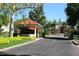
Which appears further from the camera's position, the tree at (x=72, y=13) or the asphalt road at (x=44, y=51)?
the tree at (x=72, y=13)

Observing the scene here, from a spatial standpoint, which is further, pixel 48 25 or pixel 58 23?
pixel 58 23

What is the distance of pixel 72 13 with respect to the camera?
65688mm

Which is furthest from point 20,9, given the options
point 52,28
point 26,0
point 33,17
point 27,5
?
point 52,28

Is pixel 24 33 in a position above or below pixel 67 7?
below

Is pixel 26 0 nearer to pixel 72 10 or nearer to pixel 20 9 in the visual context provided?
pixel 20 9

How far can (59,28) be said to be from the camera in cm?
11775

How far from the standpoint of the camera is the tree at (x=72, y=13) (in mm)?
63828

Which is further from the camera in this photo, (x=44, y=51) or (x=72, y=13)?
(x=72, y=13)

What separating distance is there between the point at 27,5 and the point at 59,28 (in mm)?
79915

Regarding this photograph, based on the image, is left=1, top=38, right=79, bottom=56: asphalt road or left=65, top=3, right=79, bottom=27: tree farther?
left=65, top=3, right=79, bottom=27: tree

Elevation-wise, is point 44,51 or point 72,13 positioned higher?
point 72,13

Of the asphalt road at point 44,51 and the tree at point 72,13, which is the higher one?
the tree at point 72,13

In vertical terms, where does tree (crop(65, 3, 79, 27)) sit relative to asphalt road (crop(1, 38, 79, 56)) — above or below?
above

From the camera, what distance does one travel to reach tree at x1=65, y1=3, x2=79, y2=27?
63.8 meters
